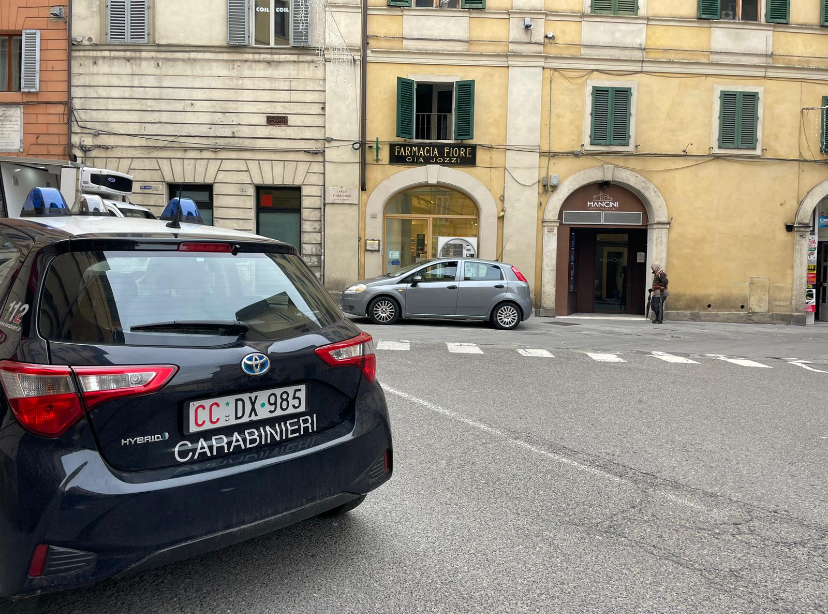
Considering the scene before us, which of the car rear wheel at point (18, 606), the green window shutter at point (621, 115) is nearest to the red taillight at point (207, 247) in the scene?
the car rear wheel at point (18, 606)

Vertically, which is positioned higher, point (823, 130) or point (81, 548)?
point (823, 130)

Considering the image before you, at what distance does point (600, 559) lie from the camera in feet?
10.8

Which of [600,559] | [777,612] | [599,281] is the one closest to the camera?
[777,612]

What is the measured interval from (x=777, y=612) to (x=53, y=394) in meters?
2.87

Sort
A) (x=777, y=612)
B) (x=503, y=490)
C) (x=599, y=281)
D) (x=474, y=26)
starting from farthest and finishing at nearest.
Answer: (x=599, y=281) < (x=474, y=26) < (x=503, y=490) < (x=777, y=612)

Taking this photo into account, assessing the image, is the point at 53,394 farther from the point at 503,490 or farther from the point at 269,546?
the point at 503,490

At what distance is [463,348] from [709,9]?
13.0m

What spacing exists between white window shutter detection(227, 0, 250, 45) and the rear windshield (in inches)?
647

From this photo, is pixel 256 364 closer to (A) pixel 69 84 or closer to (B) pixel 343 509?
(B) pixel 343 509

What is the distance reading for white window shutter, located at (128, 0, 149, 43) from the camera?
17.7 meters

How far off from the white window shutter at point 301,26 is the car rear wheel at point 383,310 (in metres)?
7.70

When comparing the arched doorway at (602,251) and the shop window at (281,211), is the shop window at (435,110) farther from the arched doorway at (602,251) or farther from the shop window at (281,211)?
the arched doorway at (602,251)

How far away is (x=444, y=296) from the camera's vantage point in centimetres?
1449

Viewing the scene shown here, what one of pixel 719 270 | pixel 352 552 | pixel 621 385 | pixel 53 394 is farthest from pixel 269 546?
pixel 719 270
